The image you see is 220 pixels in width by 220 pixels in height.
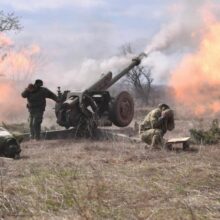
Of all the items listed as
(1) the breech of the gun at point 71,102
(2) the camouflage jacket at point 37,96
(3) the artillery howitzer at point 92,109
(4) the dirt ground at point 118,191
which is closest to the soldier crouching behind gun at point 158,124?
(4) the dirt ground at point 118,191

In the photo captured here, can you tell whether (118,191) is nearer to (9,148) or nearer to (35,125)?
(9,148)

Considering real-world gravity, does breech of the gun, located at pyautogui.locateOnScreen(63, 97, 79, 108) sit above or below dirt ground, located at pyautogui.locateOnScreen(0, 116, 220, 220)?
above

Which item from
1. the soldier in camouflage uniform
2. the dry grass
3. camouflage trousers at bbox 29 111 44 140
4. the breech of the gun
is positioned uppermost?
the breech of the gun

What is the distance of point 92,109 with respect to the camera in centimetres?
1712

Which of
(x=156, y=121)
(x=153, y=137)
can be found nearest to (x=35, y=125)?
(x=156, y=121)

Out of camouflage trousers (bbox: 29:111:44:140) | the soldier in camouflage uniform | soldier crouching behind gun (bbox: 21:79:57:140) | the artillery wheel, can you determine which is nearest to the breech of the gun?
soldier crouching behind gun (bbox: 21:79:57:140)

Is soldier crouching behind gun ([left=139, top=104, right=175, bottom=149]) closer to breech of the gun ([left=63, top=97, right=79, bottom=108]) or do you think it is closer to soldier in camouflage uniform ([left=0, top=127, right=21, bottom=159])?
soldier in camouflage uniform ([left=0, top=127, right=21, bottom=159])

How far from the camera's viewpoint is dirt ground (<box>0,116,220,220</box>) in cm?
581

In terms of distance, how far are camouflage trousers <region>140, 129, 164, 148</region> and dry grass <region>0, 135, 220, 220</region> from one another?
8.53 feet

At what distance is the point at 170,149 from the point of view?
12859 mm

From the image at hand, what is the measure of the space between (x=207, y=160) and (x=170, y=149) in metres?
2.74

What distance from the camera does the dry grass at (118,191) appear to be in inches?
229

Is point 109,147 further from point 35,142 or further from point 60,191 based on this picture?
point 60,191

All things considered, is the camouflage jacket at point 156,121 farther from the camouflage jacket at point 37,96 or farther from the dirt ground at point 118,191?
the camouflage jacket at point 37,96
